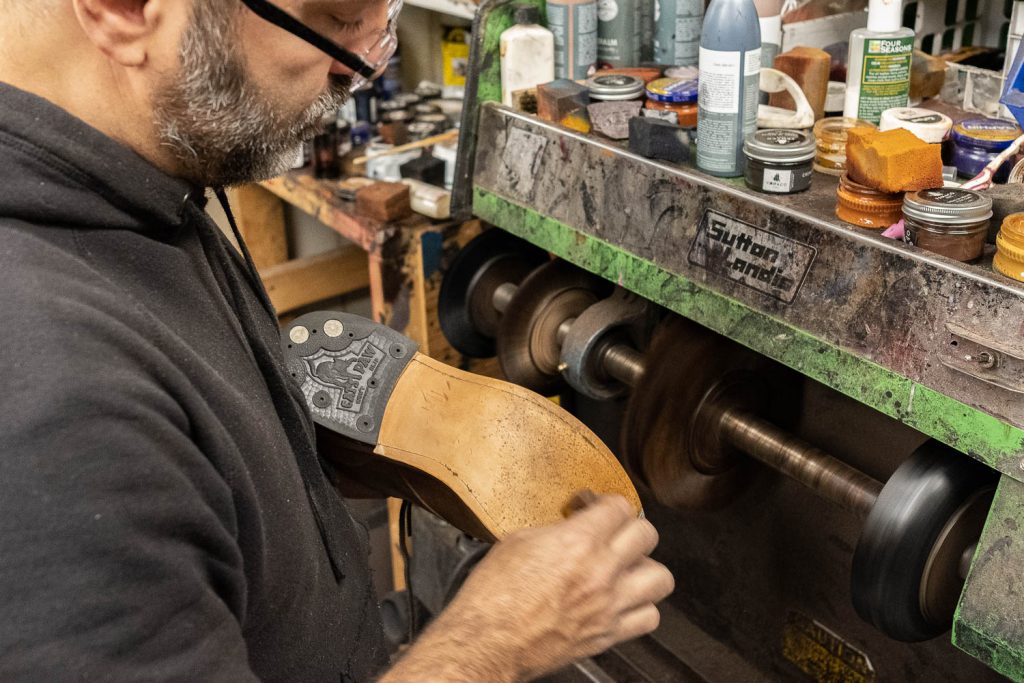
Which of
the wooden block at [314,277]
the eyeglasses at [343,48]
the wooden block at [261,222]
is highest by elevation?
the eyeglasses at [343,48]

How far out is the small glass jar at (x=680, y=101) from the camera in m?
1.46

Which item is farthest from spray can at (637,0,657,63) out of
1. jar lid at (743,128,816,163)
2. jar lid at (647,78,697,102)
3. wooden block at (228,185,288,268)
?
wooden block at (228,185,288,268)

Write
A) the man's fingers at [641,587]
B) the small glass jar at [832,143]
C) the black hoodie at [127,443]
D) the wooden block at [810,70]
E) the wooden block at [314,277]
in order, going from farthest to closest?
the wooden block at [314,277] → the wooden block at [810,70] → the small glass jar at [832,143] → the man's fingers at [641,587] → the black hoodie at [127,443]

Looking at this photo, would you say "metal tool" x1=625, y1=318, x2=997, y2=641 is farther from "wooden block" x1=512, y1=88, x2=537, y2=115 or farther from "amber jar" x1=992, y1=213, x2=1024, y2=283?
"wooden block" x1=512, y1=88, x2=537, y2=115

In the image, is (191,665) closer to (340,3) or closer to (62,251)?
(62,251)

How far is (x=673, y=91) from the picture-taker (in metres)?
1.46

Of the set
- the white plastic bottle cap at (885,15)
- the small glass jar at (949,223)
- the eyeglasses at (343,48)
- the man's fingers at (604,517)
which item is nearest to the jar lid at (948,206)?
the small glass jar at (949,223)

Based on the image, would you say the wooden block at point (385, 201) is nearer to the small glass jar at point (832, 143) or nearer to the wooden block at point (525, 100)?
the wooden block at point (525, 100)

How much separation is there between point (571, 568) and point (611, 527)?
0.21 ft

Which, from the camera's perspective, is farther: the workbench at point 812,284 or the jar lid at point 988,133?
the jar lid at point 988,133

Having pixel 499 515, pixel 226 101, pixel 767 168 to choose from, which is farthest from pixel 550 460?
pixel 226 101

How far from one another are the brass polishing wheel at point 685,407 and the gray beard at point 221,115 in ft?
2.48

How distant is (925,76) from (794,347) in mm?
560

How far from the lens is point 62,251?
73 centimetres
